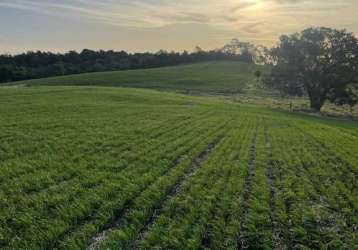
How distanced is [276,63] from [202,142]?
148 ft

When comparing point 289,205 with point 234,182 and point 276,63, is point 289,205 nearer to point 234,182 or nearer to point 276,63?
point 234,182

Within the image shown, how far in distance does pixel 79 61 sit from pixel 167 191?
13804 cm

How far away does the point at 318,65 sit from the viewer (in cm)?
5847

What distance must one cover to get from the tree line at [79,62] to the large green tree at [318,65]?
280ft

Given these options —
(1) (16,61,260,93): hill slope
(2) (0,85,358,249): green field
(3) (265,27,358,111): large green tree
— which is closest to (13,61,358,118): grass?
(1) (16,61,260,93): hill slope

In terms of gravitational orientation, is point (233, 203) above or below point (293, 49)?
below

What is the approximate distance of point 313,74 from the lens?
2309 inches

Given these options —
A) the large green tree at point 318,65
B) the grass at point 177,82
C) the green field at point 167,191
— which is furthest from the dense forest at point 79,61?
the green field at point 167,191

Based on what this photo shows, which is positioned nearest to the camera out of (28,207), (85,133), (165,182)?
(28,207)

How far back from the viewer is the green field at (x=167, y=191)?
8.31 m

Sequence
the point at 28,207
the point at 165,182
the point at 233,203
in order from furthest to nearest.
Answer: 1. the point at 165,182
2. the point at 233,203
3. the point at 28,207

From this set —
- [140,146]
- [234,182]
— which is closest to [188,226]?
[234,182]

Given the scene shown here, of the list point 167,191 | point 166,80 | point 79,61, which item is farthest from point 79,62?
point 167,191

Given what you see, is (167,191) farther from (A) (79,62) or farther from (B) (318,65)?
(A) (79,62)
